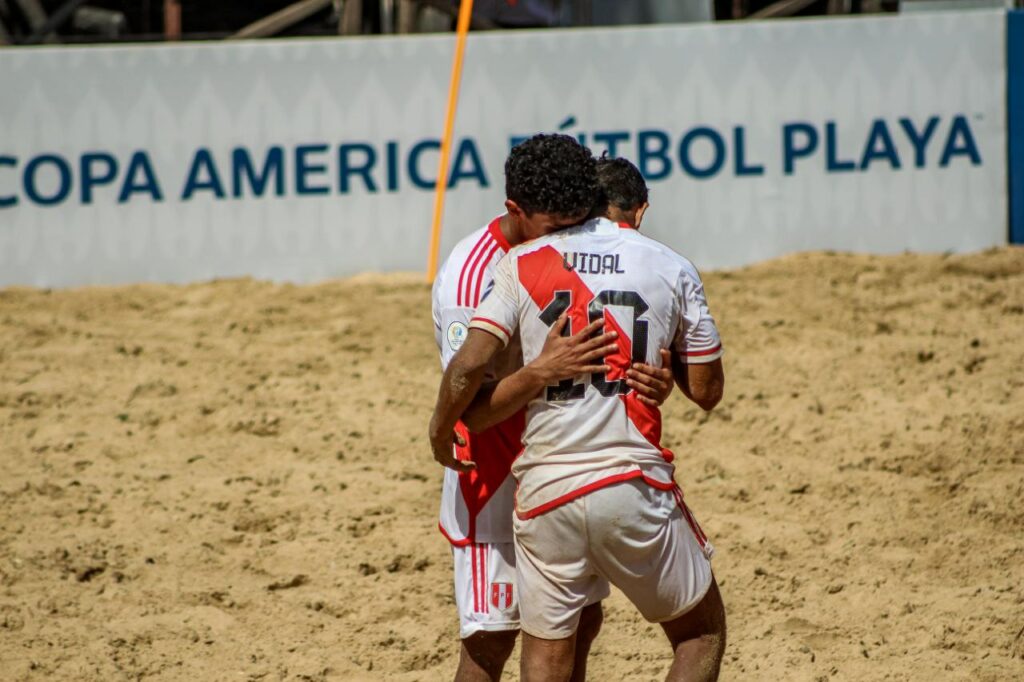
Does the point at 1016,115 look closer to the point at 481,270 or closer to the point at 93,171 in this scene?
the point at 93,171

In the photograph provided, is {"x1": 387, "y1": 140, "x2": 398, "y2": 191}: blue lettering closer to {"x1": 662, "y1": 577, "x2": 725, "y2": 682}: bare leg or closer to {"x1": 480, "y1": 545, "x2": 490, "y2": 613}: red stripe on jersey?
{"x1": 480, "y1": 545, "x2": 490, "y2": 613}: red stripe on jersey

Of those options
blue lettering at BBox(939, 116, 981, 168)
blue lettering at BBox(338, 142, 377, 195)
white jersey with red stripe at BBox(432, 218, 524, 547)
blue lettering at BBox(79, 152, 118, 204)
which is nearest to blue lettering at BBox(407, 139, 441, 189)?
blue lettering at BBox(338, 142, 377, 195)

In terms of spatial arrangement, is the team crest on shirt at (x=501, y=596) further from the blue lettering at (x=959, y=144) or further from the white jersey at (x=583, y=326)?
the blue lettering at (x=959, y=144)

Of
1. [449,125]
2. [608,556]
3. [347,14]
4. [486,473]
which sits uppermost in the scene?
[347,14]

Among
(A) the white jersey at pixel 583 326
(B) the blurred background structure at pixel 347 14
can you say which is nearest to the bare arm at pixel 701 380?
(A) the white jersey at pixel 583 326

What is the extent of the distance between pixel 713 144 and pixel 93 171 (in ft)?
13.7

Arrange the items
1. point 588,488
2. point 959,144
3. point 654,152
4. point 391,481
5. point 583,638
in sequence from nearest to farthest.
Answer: point 588,488 < point 583,638 < point 391,481 < point 654,152 < point 959,144

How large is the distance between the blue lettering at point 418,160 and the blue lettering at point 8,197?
2.60 meters

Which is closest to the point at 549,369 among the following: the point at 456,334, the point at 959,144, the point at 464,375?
the point at 464,375

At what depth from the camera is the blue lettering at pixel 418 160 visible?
30.0 feet

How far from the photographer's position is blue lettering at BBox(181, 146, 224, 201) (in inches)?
357

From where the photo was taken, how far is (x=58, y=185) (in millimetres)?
9008

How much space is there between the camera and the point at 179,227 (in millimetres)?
9078

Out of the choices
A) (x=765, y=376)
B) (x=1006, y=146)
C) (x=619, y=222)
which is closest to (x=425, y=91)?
(x=765, y=376)
